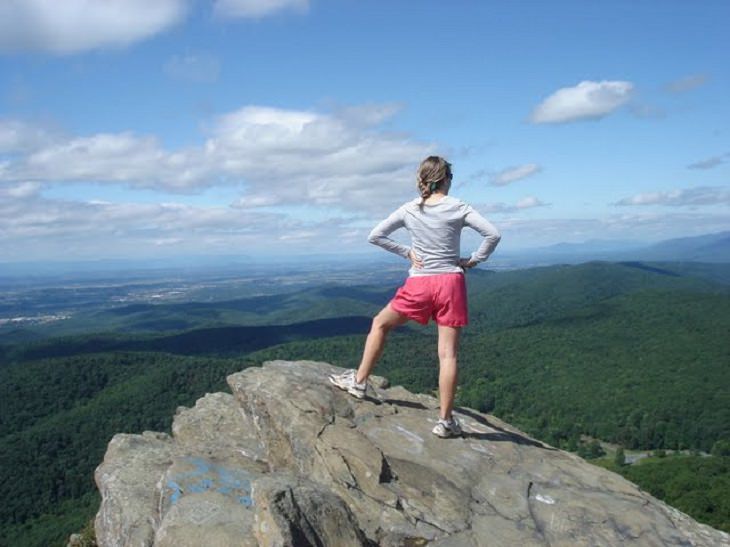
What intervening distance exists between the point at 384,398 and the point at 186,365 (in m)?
121

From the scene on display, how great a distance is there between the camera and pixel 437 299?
31.2 ft

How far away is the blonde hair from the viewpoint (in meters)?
9.14

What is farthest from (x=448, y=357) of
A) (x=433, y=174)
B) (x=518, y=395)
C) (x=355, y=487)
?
(x=518, y=395)

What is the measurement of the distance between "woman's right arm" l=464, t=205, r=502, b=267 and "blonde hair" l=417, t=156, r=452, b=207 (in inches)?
26.4

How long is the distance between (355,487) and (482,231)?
490 centimetres

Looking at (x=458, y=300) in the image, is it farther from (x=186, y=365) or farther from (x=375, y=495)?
(x=186, y=365)

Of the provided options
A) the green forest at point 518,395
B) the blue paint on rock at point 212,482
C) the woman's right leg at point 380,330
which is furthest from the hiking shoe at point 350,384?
the green forest at point 518,395

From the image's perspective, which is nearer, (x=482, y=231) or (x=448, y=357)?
(x=482, y=231)

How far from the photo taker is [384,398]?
12.1m

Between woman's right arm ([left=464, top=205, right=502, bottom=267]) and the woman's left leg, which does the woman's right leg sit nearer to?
the woman's left leg

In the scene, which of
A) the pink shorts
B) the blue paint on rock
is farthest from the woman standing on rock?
the blue paint on rock

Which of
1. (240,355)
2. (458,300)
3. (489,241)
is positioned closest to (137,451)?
(458,300)

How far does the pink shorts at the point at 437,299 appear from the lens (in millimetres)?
9383

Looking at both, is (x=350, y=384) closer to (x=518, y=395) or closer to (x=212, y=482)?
(x=212, y=482)
